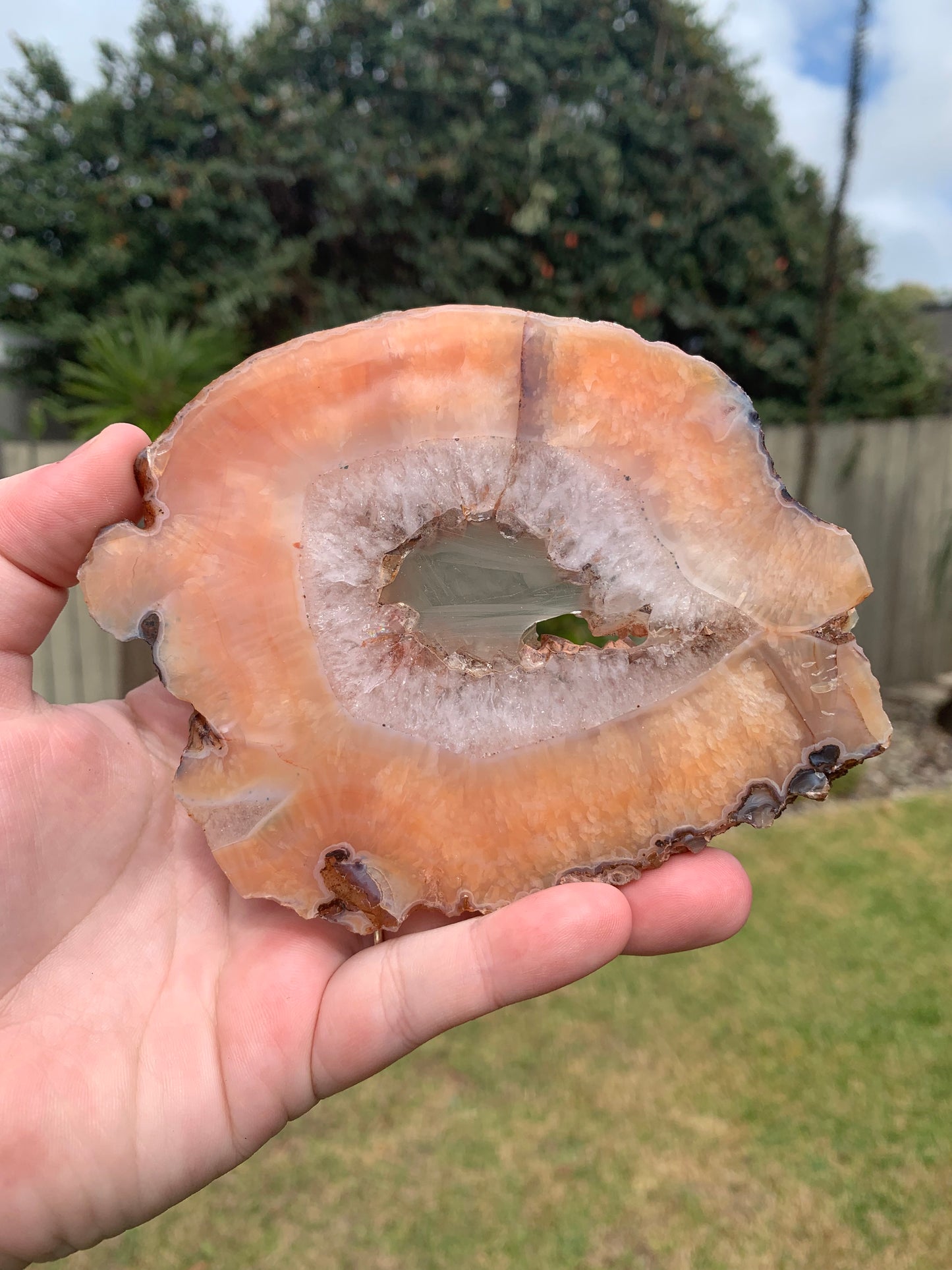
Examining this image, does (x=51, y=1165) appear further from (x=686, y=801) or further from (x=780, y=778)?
(x=780, y=778)

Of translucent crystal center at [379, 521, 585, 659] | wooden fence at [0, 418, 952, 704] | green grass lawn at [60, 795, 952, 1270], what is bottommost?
green grass lawn at [60, 795, 952, 1270]

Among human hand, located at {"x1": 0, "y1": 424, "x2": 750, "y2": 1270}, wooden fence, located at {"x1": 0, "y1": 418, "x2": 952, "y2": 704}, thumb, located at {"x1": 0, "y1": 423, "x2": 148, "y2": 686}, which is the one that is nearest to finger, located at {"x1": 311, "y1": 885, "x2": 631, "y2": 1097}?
human hand, located at {"x1": 0, "y1": 424, "x2": 750, "y2": 1270}

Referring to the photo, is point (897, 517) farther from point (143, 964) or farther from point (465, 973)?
point (143, 964)

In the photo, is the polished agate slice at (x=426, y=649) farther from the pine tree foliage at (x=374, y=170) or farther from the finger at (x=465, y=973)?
the pine tree foliage at (x=374, y=170)

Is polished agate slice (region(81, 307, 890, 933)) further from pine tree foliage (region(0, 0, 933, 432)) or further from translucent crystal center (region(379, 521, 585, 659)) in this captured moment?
pine tree foliage (region(0, 0, 933, 432))

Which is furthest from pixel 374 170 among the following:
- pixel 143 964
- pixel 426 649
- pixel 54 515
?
pixel 143 964

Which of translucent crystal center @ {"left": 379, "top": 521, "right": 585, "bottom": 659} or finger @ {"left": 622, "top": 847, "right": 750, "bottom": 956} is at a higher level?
translucent crystal center @ {"left": 379, "top": 521, "right": 585, "bottom": 659}

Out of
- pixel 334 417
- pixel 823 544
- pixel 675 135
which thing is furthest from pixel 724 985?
pixel 675 135
